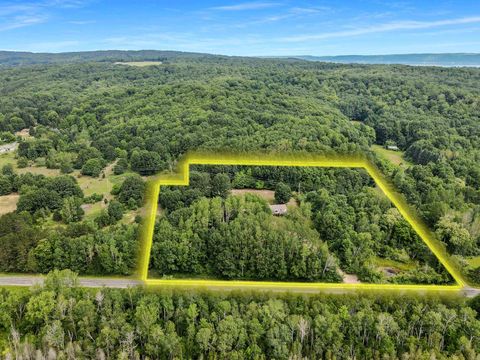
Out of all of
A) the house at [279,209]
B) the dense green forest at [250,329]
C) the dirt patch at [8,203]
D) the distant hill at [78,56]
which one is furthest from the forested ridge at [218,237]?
the distant hill at [78,56]

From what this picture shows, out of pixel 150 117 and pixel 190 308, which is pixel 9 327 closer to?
pixel 190 308

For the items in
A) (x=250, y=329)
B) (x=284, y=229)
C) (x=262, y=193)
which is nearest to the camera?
(x=262, y=193)

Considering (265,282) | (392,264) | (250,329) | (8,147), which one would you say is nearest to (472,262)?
(392,264)

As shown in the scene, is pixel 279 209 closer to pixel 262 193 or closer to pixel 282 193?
pixel 282 193

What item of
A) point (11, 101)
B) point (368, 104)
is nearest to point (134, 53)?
point (11, 101)

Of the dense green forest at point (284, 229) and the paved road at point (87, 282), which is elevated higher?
the dense green forest at point (284, 229)

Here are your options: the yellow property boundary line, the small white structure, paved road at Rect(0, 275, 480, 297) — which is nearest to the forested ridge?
the yellow property boundary line

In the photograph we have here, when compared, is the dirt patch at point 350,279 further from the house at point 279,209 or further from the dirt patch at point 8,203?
the dirt patch at point 8,203
